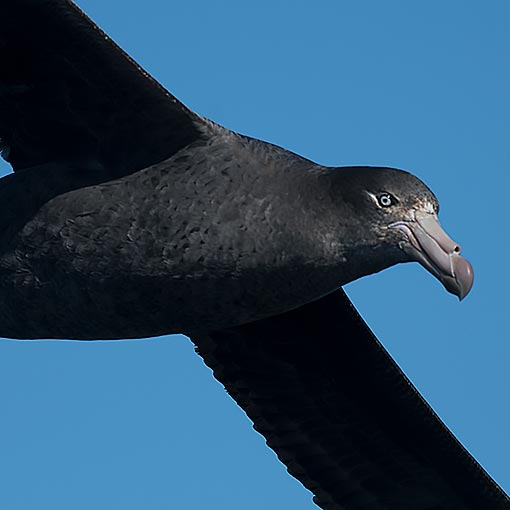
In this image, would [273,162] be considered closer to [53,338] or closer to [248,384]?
[53,338]

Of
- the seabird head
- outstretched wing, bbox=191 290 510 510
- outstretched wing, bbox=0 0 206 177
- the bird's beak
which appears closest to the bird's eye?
the seabird head

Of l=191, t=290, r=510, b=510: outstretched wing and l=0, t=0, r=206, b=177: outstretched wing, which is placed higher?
l=0, t=0, r=206, b=177: outstretched wing

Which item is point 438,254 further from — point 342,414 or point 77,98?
point 342,414

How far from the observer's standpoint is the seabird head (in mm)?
9062

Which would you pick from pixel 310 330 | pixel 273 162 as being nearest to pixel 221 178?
pixel 273 162

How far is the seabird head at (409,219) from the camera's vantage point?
357 inches

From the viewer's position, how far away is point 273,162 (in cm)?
975

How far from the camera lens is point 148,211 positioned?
31.6 ft

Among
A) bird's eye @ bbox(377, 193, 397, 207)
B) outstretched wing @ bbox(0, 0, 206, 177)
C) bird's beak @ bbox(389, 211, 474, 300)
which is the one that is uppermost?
outstretched wing @ bbox(0, 0, 206, 177)

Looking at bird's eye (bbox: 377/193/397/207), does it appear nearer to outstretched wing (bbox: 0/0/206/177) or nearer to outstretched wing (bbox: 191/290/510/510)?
outstretched wing (bbox: 0/0/206/177)

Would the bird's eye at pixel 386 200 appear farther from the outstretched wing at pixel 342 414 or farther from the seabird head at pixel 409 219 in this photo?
the outstretched wing at pixel 342 414

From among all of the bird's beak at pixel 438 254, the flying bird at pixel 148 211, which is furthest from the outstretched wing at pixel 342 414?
the bird's beak at pixel 438 254

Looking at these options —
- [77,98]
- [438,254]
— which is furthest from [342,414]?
[77,98]

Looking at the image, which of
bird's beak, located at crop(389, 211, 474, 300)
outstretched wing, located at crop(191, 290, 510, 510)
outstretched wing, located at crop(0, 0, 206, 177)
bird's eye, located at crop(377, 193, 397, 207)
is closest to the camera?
bird's beak, located at crop(389, 211, 474, 300)
